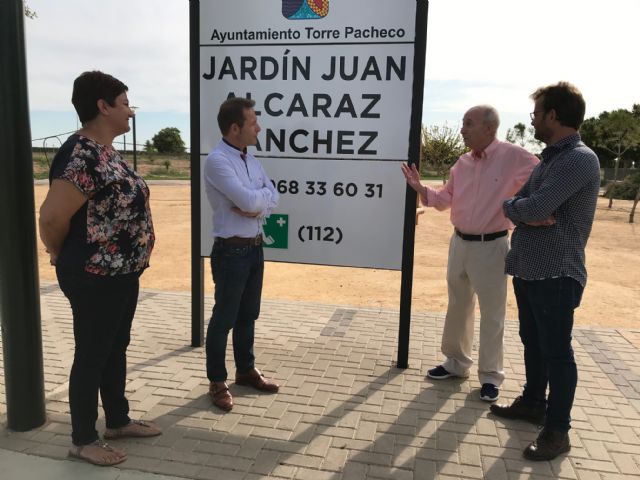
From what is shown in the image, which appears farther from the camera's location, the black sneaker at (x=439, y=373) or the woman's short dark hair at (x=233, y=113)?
the black sneaker at (x=439, y=373)

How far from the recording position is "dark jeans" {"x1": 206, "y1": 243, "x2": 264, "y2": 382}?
10.7 ft

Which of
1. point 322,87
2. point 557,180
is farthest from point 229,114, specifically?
point 557,180

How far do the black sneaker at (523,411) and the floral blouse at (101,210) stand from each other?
2.49 m

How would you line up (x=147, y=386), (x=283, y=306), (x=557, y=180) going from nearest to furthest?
1. (x=557, y=180)
2. (x=147, y=386)
3. (x=283, y=306)

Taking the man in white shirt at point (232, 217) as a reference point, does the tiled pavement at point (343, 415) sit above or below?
below

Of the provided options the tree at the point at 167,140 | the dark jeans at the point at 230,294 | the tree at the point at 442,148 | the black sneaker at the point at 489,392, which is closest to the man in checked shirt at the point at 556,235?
the black sneaker at the point at 489,392

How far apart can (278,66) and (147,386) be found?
2.66 metres

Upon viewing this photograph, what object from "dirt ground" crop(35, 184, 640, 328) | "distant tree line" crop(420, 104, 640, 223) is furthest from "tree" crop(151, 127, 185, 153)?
"dirt ground" crop(35, 184, 640, 328)

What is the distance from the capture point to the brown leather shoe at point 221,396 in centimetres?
338

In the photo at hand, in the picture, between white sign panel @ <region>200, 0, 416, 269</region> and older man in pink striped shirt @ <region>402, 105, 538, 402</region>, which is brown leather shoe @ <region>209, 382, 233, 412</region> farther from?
older man in pink striped shirt @ <region>402, 105, 538, 402</region>

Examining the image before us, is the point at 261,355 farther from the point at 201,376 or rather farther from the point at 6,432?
the point at 6,432

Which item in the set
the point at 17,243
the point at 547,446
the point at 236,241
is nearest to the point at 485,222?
the point at 547,446

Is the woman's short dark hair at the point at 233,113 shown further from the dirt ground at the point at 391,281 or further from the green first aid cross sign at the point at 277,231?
the dirt ground at the point at 391,281

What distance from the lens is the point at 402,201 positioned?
13.6ft
